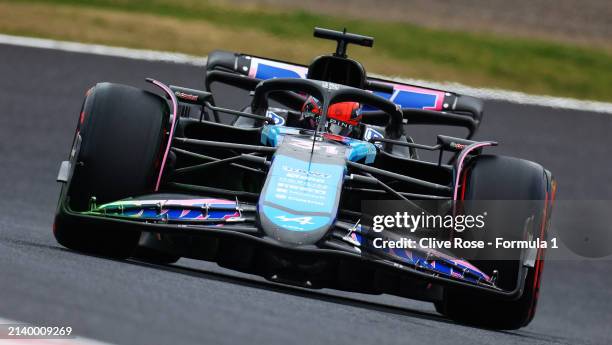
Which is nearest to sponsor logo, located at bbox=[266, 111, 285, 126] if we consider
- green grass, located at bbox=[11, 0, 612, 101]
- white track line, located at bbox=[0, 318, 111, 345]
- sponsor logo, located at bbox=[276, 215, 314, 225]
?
sponsor logo, located at bbox=[276, 215, 314, 225]

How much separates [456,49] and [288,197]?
8.36 metres

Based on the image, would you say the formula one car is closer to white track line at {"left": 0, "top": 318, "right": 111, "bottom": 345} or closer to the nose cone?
the nose cone

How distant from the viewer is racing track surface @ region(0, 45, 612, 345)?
4723 millimetres

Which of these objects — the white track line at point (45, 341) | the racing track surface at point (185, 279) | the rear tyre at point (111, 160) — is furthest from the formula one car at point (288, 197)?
the white track line at point (45, 341)

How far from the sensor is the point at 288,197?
660 cm

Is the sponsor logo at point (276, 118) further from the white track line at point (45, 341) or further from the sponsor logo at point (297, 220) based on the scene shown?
the white track line at point (45, 341)

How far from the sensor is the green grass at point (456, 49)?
1377cm

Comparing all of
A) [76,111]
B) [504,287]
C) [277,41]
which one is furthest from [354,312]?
[277,41]

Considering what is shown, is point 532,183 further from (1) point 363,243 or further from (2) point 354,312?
(2) point 354,312

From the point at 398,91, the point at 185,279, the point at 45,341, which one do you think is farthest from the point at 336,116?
the point at 45,341

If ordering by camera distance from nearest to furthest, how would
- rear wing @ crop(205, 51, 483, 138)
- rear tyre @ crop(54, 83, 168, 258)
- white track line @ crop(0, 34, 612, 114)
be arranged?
rear tyre @ crop(54, 83, 168, 258) < rear wing @ crop(205, 51, 483, 138) < white track line @ crop(0, 34, 612, 114)

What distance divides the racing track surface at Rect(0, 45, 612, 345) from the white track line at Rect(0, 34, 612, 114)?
14cm

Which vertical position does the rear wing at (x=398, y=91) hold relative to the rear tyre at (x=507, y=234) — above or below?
above

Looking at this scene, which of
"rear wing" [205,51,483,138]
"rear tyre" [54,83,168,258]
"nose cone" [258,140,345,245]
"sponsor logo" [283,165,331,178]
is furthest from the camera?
"rear wing" [205,51,483,138]
